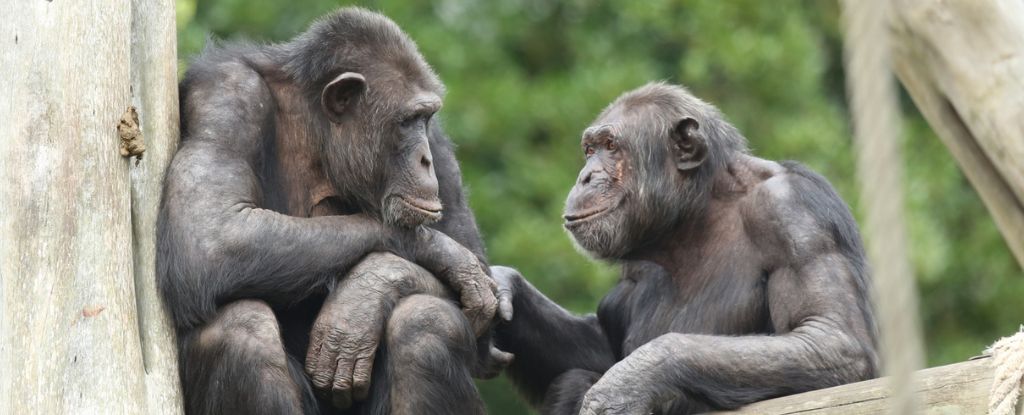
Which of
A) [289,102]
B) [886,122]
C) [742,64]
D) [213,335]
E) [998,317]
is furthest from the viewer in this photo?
[998,317]

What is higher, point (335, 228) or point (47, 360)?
point (335, 228)

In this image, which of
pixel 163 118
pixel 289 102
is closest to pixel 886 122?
pixel 163 118

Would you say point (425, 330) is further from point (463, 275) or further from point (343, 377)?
point (463, 275)

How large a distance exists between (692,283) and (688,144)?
0.66 meters

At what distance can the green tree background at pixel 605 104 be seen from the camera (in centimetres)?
1373

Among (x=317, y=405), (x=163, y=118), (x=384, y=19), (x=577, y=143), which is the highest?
(x=577, y=143)

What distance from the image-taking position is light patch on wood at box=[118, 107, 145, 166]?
189 inches

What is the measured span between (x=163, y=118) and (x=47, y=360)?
1121 millimetres

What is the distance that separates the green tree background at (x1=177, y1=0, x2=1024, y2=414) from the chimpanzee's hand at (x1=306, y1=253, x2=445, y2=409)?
7.55 metres

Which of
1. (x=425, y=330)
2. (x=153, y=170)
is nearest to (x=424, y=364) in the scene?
(x=425, y=330)

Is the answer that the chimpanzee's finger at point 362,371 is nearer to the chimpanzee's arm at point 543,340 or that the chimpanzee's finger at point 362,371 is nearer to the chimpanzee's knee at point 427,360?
the chimpanzee's knee at point 427,360

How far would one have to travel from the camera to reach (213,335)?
494 cm

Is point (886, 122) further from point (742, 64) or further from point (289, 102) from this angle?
point (742, 64)

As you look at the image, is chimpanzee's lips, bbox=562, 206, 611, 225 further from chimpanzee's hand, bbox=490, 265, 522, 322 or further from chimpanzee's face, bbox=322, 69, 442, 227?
chimpanzee's face, bbox=322, 69, 442, 227
